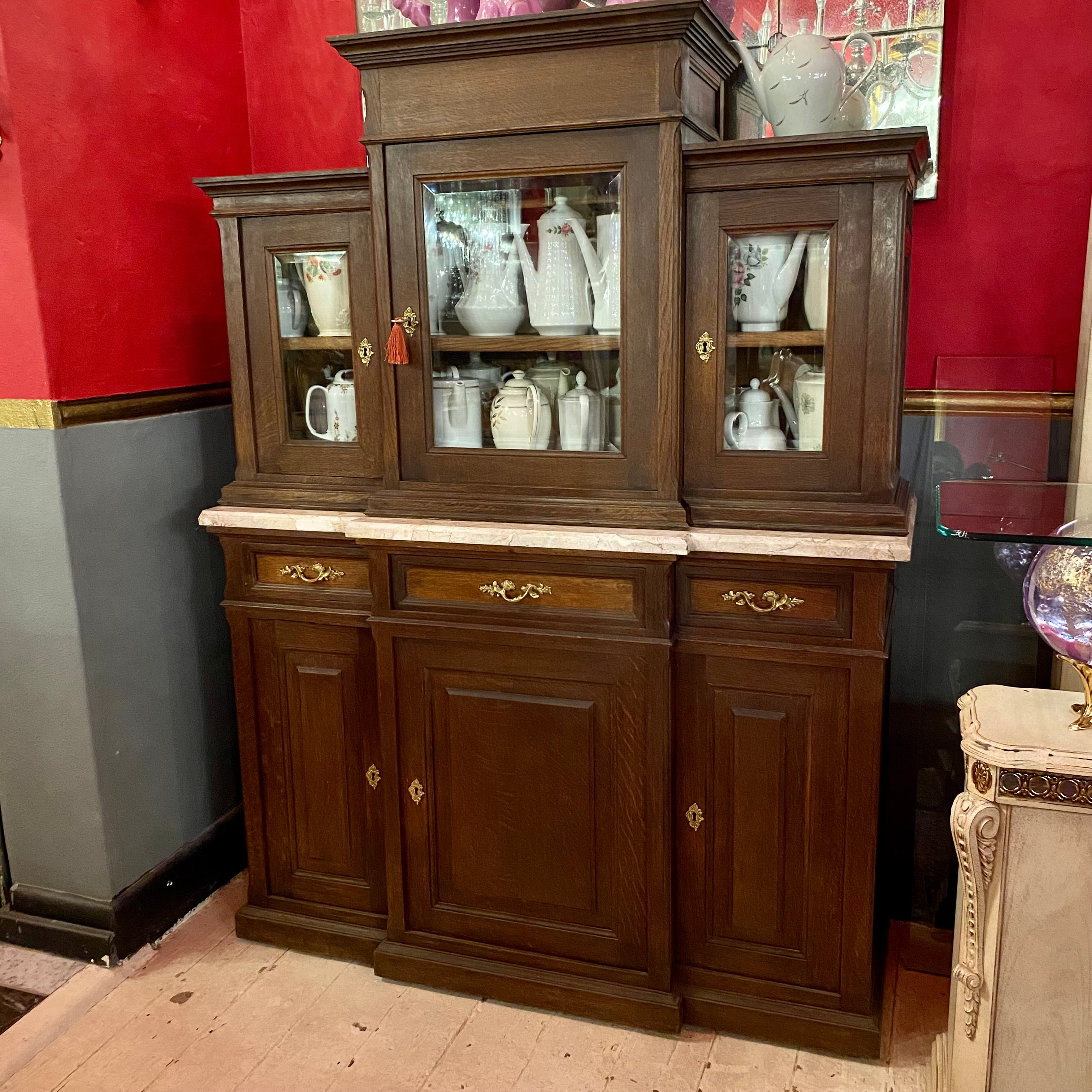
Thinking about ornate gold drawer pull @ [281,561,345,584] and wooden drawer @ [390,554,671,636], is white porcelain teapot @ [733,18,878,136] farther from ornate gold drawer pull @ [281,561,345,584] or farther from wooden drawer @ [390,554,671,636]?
ornate gold drawer pull @ [281,561,345,584]

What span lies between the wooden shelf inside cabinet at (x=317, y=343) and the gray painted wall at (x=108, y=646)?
0.40 metres

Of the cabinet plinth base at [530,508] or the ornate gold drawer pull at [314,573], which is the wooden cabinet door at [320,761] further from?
the cabinet plinth base at [530,508]

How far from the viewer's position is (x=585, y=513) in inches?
77.4

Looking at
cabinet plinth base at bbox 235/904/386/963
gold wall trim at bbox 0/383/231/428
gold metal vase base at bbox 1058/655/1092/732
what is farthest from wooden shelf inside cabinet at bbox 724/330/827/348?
cabinet plinth base at bbox 235/904/386/963

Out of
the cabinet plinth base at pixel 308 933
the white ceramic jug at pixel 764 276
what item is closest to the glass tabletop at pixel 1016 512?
the white ceramic jug at pixel 764 276

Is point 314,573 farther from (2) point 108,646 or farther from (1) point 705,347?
(1) point 705,347

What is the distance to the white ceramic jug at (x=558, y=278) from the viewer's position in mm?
1959

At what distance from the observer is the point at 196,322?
2.51 metres

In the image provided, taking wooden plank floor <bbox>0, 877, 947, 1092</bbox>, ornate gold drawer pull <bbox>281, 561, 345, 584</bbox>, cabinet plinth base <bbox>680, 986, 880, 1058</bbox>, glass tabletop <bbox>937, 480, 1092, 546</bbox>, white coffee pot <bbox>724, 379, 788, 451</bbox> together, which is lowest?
wooden plank floor <bbox>0, 877, 947, 1092</bbox>

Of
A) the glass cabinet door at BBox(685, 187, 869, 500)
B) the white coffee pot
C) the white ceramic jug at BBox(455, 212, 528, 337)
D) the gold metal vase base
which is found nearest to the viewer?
the gold metal vase base

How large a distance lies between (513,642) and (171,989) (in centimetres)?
108

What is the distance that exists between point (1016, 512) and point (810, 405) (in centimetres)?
44

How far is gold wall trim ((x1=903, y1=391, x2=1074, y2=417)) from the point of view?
219 cm

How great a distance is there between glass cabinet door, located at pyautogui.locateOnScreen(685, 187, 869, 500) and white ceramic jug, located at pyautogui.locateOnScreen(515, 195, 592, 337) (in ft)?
0.70
